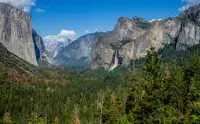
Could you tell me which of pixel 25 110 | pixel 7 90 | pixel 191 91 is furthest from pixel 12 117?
pixel 191 91

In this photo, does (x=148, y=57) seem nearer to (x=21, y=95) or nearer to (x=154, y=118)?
(x=154, y=118)

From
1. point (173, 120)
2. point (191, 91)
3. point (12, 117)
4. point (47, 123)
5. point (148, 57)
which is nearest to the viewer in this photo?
point (173, 120)

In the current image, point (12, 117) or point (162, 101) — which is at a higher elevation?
point (162, 101)

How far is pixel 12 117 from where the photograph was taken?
140 metres

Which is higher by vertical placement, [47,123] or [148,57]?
[148,57]

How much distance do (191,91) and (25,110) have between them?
4756 inches

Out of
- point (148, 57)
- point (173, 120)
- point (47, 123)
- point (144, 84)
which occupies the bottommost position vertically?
point (47, 123)

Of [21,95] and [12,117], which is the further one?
[21,95]

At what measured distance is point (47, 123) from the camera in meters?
129

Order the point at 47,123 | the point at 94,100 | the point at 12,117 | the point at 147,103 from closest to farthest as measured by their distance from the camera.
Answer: the point at 147,103 < the point at 47,123 < the point at 12,117 < the point at 94,100

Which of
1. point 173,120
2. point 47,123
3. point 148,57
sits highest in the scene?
point 148,57

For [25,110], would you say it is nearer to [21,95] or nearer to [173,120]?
[21,95]

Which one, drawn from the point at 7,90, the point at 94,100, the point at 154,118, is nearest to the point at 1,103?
the point at 7,90

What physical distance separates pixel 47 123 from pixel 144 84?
104 m
